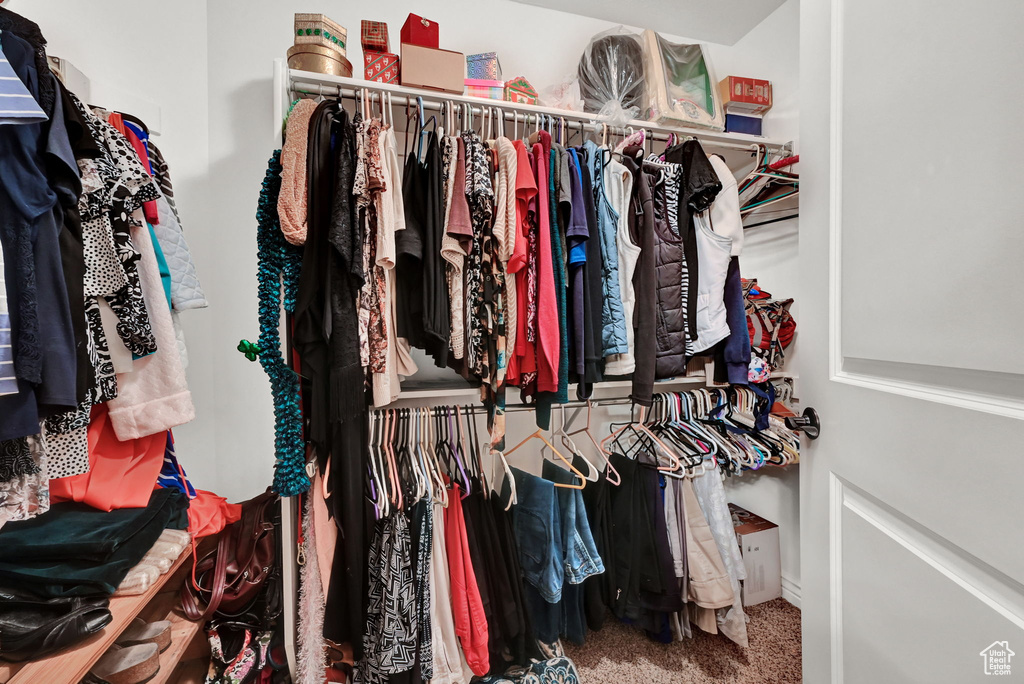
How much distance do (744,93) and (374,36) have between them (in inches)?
63.0

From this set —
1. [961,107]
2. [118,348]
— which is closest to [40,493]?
[118,348]

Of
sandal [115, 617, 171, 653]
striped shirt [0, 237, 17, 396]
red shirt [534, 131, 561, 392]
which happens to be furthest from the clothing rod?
striped shirt [0, 237, 17, 396]

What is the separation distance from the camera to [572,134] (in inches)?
70.7

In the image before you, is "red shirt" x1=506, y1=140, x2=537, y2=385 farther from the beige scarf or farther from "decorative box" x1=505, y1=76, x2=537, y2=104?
the beige scarf

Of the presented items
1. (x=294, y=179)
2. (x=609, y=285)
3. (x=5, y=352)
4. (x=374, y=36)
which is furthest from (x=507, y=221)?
(x=5, y=352)

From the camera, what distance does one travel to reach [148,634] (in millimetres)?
1130

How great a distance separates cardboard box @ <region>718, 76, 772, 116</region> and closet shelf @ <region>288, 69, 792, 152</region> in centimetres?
25

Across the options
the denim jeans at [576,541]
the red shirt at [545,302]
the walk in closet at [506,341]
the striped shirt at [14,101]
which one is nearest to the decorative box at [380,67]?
the walk in closet at [506,341]

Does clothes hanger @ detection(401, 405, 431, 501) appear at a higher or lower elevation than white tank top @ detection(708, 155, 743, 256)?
lower

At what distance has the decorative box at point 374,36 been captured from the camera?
1.48m

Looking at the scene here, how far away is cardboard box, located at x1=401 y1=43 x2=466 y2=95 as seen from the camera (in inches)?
55.5

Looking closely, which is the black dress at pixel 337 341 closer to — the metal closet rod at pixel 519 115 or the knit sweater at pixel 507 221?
the metal closet rod at pixel 519 115

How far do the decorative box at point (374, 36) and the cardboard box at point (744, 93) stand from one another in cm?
150

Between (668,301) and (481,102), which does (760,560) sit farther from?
(481,102)
